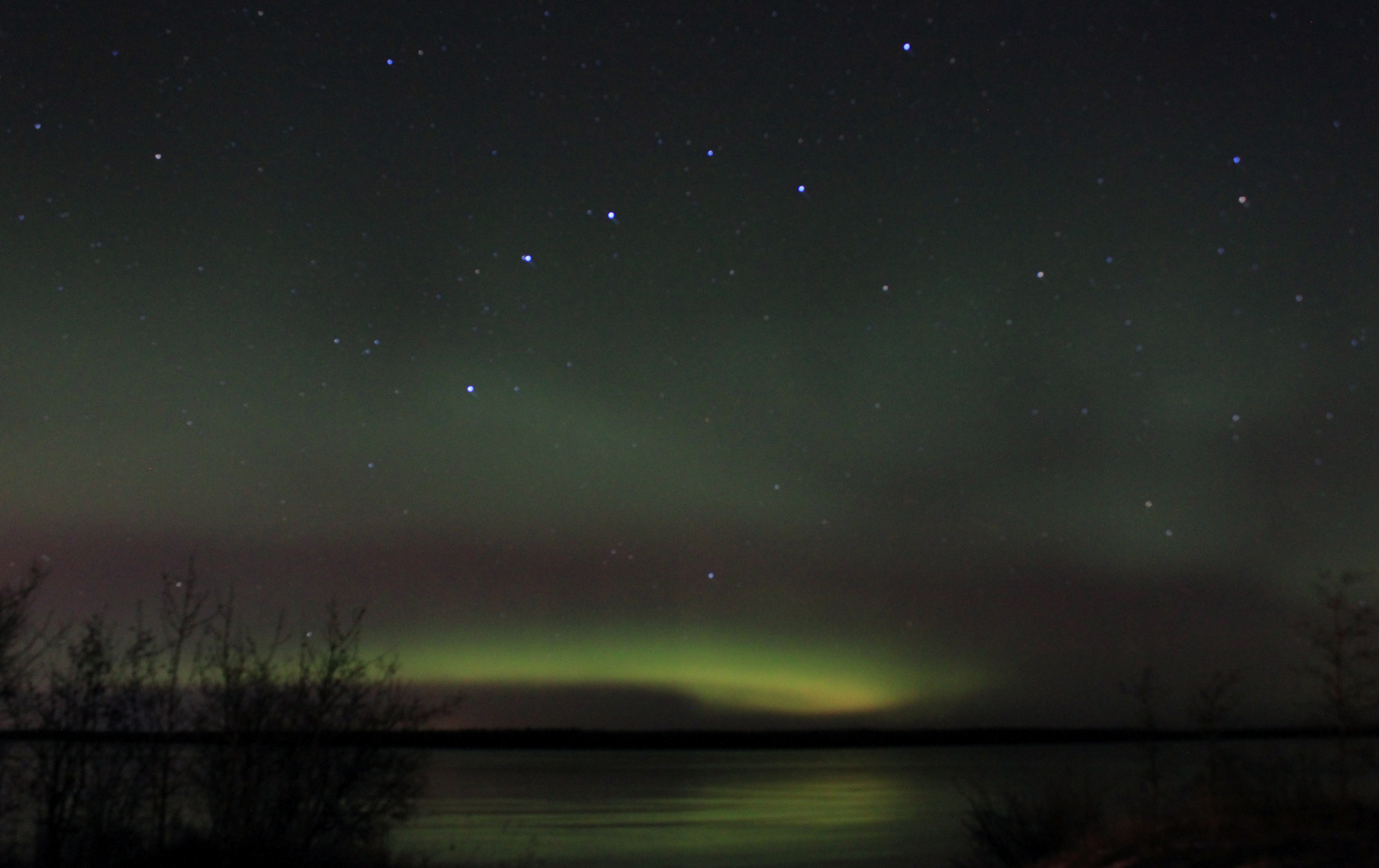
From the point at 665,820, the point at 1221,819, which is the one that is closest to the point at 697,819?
the point at 665,820

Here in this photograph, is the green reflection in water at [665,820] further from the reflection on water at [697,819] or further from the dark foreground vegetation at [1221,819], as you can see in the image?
the dark foreground vegetation at [1221,819]

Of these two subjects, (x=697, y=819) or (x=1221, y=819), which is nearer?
(x=1221, y=819)

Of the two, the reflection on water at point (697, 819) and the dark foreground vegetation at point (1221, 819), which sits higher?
A: the dark foreground vegetation at point (1221, 819)

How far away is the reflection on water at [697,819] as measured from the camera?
3059cm

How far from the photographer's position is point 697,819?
4625 cm

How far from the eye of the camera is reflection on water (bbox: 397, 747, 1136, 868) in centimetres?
3059

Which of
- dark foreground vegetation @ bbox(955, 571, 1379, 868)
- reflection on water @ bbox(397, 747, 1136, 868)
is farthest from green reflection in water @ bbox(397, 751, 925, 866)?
dark foreground vegetation @ bbox(955, 571, 1379, 868)

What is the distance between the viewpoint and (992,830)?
19.0m

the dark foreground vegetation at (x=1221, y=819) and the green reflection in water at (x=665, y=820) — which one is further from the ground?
the dark foreground vegetation at (x=1221, y=819)

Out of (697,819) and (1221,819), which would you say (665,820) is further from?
(1221,819)

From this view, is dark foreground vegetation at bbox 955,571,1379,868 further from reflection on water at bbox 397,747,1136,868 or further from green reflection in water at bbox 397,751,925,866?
green reflection in water at bbox 397,751,925,866

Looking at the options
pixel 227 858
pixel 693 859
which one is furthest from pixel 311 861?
pixel 693 859

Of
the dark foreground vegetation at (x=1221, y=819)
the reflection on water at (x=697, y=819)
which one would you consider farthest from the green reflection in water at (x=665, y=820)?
the dark foreground vegetation at (x=1221, y=819)

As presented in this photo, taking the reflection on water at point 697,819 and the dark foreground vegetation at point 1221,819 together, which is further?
the reflection on water at point 697,819
